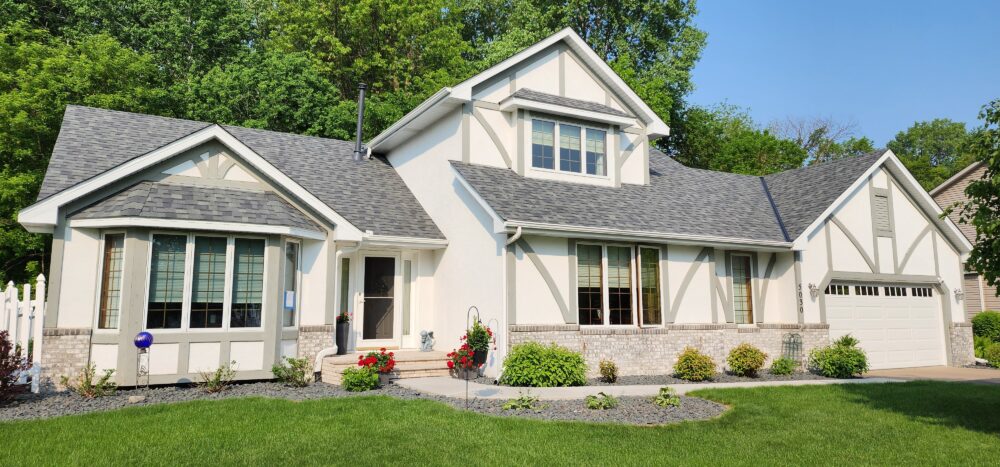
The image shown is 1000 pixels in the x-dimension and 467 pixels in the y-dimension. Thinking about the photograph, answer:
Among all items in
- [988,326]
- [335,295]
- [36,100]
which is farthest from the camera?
[36,100]

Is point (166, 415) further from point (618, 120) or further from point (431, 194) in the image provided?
point (618, 120)

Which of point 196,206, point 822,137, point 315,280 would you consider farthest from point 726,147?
point 196,206

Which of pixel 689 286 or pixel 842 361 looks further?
pixel 689 286

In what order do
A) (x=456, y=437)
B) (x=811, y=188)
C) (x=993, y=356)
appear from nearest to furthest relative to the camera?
(x=456, y=437) → (x=993, y=356) → (x=811, y=188)

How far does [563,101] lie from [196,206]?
27.2 feet

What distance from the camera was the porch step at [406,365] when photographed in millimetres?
11734

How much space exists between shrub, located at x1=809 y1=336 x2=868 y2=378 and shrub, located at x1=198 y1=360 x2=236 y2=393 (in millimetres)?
12288

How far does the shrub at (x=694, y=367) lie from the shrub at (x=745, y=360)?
0.81m

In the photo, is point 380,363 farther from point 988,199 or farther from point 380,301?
point 988,199

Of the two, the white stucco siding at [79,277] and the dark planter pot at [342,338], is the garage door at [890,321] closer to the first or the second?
the dark planter pot at [342,338]

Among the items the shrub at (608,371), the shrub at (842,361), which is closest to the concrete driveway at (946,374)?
the shrub at (842,361)

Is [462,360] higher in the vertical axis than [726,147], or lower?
lower

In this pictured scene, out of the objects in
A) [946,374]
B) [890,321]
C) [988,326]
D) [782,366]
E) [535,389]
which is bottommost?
[946,374]

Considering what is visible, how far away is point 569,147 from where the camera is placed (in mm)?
15586
